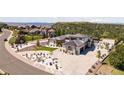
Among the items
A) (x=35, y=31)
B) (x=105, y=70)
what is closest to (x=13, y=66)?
(x=35, y=31)

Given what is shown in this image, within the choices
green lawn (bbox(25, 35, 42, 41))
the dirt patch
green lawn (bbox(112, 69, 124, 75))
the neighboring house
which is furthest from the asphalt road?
green lawn (bbox(112, 69, 124, 75))

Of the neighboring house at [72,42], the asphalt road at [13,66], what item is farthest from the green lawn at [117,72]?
the asphalt road at [13,66]

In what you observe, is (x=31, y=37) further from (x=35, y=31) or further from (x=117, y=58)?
(x=117, y=58)

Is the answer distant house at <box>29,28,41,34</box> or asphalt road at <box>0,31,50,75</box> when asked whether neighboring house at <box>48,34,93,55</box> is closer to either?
distant house at <box>29,28,41,34</box>

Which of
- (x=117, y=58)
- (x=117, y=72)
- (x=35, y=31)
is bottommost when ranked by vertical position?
(x=117, y=72)
